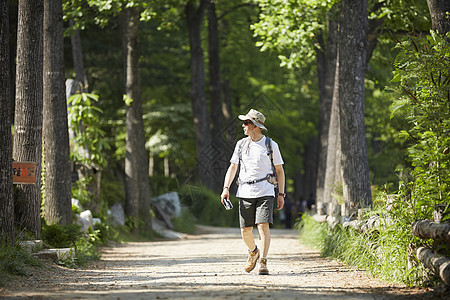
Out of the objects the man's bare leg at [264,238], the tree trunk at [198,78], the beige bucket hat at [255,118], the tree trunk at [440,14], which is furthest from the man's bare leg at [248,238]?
the tree trunk at [198,78]

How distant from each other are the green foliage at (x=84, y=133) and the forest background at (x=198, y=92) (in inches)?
1.4

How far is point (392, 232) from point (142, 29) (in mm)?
24098

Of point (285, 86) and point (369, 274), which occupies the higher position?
point (285, 86)

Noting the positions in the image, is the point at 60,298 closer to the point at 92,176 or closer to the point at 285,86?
the point at 92,176

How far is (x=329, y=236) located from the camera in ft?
44.9

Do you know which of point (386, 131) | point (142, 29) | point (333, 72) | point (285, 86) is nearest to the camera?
point (333, 72)

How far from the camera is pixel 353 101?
13750 mm

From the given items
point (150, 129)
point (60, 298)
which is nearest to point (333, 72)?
point (60, 298)

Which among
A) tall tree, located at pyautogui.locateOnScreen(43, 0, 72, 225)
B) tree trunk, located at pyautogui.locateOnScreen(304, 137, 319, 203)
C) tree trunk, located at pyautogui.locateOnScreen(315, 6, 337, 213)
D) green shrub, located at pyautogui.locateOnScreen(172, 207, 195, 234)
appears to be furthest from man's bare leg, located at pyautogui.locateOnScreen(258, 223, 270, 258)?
tree trunk, located at pyautogui.locateOnScreen(304, 137, 319, 203)

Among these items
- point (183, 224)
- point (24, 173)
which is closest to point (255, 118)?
point (24, 173)

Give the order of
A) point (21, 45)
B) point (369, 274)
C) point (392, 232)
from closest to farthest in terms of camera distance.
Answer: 1. point (392, 232)
2. point (369, 274)
3. point (21, 45)

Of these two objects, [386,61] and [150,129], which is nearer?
[386,61]

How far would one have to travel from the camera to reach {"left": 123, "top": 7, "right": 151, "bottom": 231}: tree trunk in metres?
21.5

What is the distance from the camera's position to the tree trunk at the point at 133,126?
21469 millimetres
